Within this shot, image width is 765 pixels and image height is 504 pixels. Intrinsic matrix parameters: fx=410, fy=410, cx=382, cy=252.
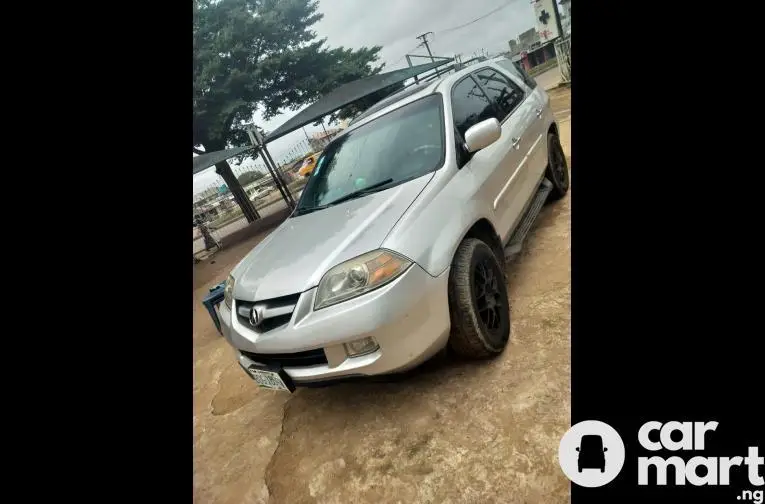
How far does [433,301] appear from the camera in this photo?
79.0 inches

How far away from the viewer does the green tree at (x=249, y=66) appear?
1324 cm

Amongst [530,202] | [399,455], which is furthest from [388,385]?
[530,202]

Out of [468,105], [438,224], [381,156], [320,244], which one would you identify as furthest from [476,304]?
[468,105]

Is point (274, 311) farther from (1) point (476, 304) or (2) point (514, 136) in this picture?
(2) point (514, 136)

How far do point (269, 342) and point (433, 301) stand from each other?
0.84m

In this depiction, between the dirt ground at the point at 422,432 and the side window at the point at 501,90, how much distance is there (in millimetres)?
1406

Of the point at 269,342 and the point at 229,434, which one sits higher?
the point at 269,342

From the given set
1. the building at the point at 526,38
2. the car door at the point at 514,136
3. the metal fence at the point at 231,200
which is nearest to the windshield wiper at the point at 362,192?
the car door at the point at 514,136

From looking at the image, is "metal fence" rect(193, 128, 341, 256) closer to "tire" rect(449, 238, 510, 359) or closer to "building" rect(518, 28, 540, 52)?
"tire" rect(449, 238, 510, 359)

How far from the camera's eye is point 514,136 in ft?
10.7

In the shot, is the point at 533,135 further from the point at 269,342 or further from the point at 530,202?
the point at 269,342
